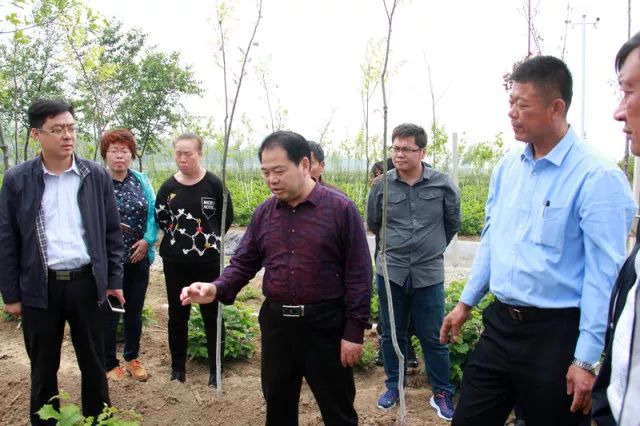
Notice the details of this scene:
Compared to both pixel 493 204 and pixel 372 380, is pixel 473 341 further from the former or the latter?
pixel 493 204

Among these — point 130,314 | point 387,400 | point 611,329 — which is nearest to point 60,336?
point 130,314

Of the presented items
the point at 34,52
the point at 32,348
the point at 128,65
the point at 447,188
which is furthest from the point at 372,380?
the point at 128,65

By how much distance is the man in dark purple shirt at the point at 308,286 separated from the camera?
2.45m

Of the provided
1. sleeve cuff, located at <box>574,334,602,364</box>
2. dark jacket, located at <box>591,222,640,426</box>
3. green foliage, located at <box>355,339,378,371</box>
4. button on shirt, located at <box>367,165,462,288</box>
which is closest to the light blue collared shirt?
sleeve cuff, located at <box>574,334,602,364</box>

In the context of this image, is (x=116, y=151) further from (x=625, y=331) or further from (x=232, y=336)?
(x=625, y=331)

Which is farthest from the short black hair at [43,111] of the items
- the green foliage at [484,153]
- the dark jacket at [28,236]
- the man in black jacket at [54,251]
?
the green foliage at [484,153]

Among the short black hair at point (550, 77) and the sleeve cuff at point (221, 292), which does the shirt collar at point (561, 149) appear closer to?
the short black hair at point (550, 77)

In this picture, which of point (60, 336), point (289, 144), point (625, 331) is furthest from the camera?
point (60, 336)

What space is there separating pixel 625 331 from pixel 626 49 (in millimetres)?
797

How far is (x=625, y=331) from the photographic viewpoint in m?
1.41

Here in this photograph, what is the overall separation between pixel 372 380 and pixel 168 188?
6.94 feet

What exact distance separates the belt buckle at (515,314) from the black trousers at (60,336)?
2.22 metres

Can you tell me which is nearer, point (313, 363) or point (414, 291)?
point (313, 363)

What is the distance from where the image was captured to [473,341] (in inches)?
151
